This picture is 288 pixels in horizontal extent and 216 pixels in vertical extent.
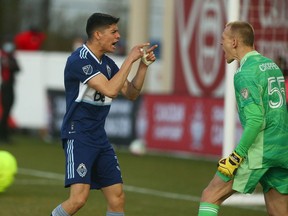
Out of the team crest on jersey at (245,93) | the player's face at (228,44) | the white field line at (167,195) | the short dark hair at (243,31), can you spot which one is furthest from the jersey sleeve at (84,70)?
the white field line at (167,195)

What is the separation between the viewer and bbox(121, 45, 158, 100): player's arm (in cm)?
1021

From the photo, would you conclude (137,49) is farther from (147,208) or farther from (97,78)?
(147,208)

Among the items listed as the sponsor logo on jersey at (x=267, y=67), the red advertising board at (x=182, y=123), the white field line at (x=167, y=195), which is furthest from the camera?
the red advertising board at (x=182, y=123)

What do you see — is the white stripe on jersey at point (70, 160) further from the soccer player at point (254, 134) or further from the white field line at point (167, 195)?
the white field line at point (167, 195)

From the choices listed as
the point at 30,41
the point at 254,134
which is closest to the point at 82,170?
the point at 254,134

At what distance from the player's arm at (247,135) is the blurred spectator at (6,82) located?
15.1 m

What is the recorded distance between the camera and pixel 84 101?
10164mm

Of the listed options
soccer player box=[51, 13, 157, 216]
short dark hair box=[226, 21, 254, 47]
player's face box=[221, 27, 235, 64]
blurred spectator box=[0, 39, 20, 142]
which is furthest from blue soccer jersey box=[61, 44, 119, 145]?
blurred spectator box=[0, 39, 20, 142]

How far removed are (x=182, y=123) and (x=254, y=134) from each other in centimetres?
1244

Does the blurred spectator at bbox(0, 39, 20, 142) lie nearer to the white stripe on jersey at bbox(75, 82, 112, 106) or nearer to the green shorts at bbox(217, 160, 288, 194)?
the white stripe on jersey at bbox(75, 82, 112, 106)

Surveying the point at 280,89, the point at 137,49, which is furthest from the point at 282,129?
the point at 137,49

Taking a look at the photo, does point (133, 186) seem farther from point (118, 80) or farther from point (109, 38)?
point (118, 80)

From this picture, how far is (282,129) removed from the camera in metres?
9.55

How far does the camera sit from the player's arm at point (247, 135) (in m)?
9.20
